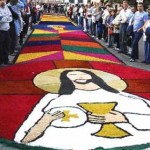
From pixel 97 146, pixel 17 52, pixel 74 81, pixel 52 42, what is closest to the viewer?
pixel 97 146

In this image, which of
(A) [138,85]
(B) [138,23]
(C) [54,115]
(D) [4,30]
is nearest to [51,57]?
(D) [4,30]

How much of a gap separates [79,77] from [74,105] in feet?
8.37

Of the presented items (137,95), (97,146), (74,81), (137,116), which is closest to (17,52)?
(74,81)

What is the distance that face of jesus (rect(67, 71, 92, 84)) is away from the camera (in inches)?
376

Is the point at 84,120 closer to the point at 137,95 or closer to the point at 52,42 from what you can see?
the point at 137,95

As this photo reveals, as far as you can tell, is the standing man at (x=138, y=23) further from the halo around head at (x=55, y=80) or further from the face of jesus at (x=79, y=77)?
the face of jesus at (x=79, y=77)

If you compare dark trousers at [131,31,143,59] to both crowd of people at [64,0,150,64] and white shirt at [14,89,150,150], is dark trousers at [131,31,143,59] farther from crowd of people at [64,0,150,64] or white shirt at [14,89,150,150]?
white shirt at [14,89,150,150]

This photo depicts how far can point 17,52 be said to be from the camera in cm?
1466

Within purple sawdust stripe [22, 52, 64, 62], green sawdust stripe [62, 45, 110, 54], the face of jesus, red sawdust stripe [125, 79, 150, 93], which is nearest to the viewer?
red sawdust stripe [125, 79, 150, 93]

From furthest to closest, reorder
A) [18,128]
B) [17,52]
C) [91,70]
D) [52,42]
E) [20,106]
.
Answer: [52,42]
[17,52]
[91,70]
[20,106]
[18,128]

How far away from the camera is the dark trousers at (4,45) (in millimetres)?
11826

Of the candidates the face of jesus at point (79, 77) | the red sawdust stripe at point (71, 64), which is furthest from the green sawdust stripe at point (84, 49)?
the face of jesus at point (79, 77)

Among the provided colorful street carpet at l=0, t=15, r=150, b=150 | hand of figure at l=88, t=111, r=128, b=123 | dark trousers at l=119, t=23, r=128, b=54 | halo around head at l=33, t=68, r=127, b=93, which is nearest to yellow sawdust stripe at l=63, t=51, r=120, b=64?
colorful street carpet at l=0, t=15, r=150, b=150

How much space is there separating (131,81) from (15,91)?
2.93m
